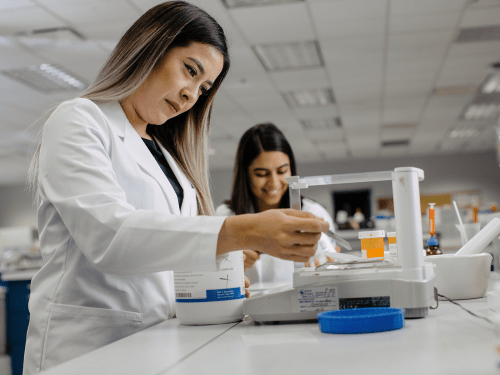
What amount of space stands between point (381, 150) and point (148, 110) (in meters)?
9.41

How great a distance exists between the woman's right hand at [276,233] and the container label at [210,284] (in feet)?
0.39

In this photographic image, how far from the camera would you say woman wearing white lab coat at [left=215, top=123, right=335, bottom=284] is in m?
2.16

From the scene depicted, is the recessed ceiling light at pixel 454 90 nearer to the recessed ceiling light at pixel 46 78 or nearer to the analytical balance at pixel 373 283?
the recessed ceiling light at pixel 46 78

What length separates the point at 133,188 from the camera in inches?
40.4

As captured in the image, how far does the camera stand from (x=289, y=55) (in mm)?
4480

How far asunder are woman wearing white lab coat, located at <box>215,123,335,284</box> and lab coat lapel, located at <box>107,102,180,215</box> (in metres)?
1.03

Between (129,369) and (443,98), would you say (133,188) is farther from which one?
(443,98)

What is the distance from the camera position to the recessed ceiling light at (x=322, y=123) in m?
7.11

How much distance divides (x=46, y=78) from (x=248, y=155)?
3.49m

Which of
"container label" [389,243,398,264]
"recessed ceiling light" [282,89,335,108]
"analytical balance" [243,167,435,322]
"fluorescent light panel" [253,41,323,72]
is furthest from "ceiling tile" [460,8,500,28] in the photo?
"analytical balance" [243,167,435,322]

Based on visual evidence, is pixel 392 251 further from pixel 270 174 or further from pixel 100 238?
pixel 270 174

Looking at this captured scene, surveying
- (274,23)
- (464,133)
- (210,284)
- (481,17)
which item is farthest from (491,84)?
(210,284)

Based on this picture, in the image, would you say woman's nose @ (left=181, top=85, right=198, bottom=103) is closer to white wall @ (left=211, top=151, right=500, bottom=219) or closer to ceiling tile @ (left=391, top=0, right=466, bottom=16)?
ceiling tile @ (left=391, top=0, right=466, bottom=16)

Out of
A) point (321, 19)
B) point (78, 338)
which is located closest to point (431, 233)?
point (78, 338)
